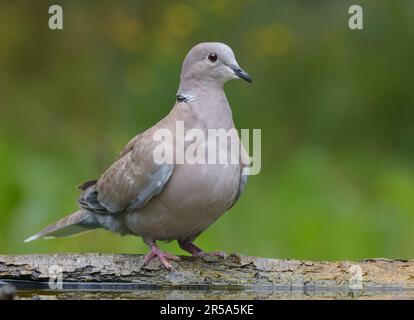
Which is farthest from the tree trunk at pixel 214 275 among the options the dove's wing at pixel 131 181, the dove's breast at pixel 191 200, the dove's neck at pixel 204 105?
the dove's neck at pixel 204 105

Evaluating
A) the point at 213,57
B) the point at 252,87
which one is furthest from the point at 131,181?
the point at 252,87

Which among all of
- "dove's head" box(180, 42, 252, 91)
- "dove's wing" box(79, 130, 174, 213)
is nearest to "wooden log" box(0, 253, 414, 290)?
"dove's wing" box(79, 130, 174, 213)

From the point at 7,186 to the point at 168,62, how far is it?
1761 mm

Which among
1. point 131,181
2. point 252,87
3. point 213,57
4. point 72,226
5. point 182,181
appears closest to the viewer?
point 182,181

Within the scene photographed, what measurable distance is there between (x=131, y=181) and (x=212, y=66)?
25.7 inches

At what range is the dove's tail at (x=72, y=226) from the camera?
5.77 meters

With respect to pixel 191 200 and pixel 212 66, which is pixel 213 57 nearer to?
pixel 212 66

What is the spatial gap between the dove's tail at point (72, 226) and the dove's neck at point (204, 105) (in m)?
0.83

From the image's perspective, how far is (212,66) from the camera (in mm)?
5348

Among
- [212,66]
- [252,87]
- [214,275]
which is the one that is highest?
[252,87]

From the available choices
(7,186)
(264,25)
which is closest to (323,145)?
(264,25)

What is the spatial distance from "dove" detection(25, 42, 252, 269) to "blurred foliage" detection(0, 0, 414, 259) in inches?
84.0

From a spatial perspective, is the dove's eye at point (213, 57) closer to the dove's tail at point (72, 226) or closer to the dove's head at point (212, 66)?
the dove's head at point (212, 66)

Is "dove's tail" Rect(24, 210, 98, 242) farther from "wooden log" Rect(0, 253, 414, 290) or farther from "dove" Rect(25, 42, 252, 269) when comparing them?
"wooden log" Rect(0, 253, 414, 290)
